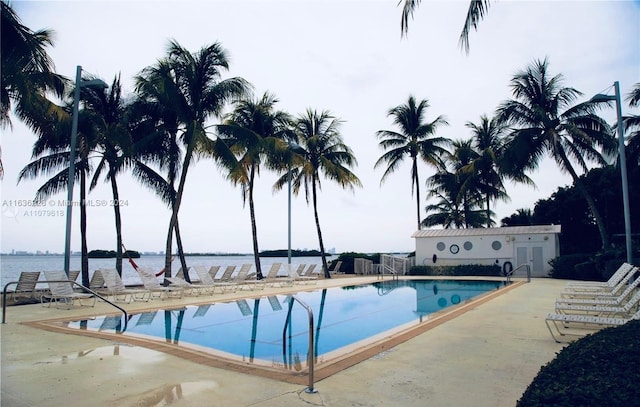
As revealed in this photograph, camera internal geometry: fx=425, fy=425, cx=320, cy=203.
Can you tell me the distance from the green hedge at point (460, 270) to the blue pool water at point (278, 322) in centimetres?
832

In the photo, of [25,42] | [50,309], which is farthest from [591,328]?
[50,309]

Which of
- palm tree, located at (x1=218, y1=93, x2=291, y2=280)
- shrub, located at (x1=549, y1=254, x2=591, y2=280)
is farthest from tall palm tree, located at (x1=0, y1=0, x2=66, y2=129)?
shrub, located at (x1=549, y1=254, x2=591, y2=280)

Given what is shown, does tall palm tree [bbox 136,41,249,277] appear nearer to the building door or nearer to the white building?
the white building

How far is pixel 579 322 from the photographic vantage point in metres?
6.65

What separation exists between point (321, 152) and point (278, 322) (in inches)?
680

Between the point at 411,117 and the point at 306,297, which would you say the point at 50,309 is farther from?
the point at 411,117

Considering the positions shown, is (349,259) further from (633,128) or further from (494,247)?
(633,128)

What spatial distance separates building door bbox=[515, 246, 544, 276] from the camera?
22750 mm

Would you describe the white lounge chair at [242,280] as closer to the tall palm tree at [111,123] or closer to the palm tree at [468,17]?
the tall palm tree at [111,123]

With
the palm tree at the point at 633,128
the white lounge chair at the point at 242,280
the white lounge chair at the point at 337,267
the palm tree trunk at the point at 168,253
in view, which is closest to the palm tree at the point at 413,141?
the white lounge chair at the point at 337,267

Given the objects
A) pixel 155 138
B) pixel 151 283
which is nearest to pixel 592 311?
pixel 151 283

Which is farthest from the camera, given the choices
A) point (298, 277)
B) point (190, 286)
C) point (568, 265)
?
point (568, 265)

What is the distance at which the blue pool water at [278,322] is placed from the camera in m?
7.67

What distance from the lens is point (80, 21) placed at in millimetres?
9992
